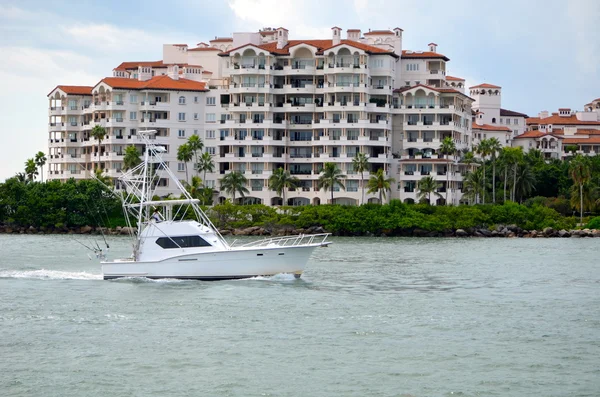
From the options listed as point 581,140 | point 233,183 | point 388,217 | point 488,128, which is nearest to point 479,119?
point 488,128

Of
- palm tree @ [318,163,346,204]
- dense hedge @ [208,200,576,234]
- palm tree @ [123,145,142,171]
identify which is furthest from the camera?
palm tree @ [123,145,142,171]

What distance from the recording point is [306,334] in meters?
40.8

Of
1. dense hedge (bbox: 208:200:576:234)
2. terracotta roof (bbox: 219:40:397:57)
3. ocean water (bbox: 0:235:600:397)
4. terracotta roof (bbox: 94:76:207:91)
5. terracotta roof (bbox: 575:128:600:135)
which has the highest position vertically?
terracotta roof (bbox: 219:40:397:57)

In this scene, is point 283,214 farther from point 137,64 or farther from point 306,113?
point 137,64

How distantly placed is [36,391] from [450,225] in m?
85.3

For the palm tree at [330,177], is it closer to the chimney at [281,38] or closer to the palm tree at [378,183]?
the palm tree at [378,183]

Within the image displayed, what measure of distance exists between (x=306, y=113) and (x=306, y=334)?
96.3 metres

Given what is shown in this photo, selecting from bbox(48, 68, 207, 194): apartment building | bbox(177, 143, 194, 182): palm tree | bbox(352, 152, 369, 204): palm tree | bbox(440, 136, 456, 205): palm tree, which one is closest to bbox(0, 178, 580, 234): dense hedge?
bbox(352, 152, 369, 204): palm tree

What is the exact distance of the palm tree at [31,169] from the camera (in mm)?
143125

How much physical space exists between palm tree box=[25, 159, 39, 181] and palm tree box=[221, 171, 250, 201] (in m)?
29.6

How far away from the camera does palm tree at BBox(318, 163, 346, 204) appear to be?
12525 cm

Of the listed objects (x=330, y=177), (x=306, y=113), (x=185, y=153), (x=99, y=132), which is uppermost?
(x=306, y=113)

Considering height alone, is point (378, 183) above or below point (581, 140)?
below

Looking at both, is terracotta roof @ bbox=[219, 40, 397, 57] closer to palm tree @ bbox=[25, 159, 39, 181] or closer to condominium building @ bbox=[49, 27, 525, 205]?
condominium building @ bbox=[49, 27, 525, 205]
